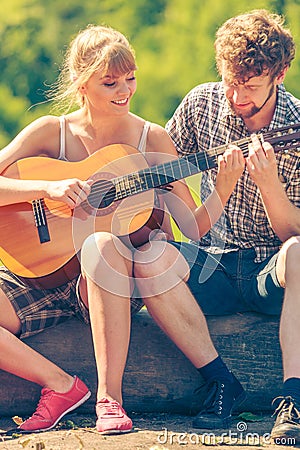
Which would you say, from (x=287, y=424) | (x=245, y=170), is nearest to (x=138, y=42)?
(x=245, y=170)

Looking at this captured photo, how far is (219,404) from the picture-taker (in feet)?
9.77

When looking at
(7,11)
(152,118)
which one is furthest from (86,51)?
(7,11)

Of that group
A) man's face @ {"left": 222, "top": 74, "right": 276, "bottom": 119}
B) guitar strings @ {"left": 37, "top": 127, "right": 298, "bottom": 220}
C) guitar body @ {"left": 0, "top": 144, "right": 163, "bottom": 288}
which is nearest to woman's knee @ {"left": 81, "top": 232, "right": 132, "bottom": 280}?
guitar body @ {"left": 0, "top": 144, "right": 163, "bottom": 288}

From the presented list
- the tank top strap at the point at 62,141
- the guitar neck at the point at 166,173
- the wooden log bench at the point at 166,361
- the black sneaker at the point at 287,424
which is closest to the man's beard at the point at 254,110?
the guitar neck at the point at 166,173

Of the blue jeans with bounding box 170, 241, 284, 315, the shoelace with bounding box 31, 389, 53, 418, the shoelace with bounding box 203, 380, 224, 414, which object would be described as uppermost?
the blue jeans with bounding box 170, 241, 284, 315

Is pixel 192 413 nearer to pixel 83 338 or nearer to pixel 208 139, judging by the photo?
pixel 83 338

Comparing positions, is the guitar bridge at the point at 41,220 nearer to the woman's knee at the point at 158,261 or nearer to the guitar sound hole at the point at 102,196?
the guitar sound hole at the point at 102,196

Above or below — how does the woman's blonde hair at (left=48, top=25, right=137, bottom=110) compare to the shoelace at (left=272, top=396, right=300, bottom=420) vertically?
above

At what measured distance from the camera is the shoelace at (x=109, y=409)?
2.82 metres

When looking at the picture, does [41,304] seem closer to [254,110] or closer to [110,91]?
[110,91]

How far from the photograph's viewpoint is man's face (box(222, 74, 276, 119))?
3182mm

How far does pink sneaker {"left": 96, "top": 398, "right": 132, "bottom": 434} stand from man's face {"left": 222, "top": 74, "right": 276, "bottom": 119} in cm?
121

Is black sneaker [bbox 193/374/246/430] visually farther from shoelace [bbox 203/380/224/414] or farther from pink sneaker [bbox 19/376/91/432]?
pink sneaker [bbox 19/376/91/432]

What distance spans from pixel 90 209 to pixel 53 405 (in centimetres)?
72
